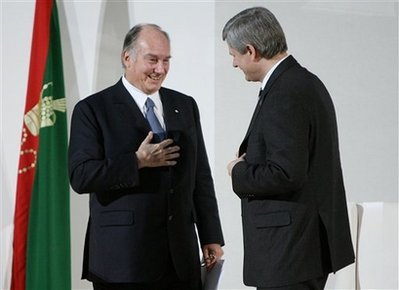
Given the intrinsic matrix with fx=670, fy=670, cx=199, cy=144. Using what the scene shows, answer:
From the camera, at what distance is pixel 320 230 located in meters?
2.06

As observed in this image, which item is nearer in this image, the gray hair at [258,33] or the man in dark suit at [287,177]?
the man in dark suit at [287,177]

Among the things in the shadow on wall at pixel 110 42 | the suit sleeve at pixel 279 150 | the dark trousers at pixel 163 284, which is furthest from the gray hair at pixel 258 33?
the shadow on wall at pixel 110 42

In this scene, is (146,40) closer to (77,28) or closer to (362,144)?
(77,28)

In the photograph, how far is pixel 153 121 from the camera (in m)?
2.53

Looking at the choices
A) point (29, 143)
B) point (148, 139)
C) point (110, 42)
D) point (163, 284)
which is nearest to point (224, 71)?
point (110, 42)

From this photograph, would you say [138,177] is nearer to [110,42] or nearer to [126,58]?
[126,58]

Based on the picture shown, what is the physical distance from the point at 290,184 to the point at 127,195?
70 centimetres

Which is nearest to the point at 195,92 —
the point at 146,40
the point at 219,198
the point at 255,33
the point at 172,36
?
the point at 172,36

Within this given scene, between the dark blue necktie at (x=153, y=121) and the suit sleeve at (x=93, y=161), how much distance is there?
5.6 inches

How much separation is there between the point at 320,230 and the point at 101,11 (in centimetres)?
241

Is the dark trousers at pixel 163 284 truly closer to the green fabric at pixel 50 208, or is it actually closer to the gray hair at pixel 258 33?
the gray hair at pixel 258 33

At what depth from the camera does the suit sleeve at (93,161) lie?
2.33 metres

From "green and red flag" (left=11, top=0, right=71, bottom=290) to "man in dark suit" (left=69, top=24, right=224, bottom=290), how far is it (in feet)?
4.06

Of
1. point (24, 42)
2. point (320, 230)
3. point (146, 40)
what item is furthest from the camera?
point (24, 42)
